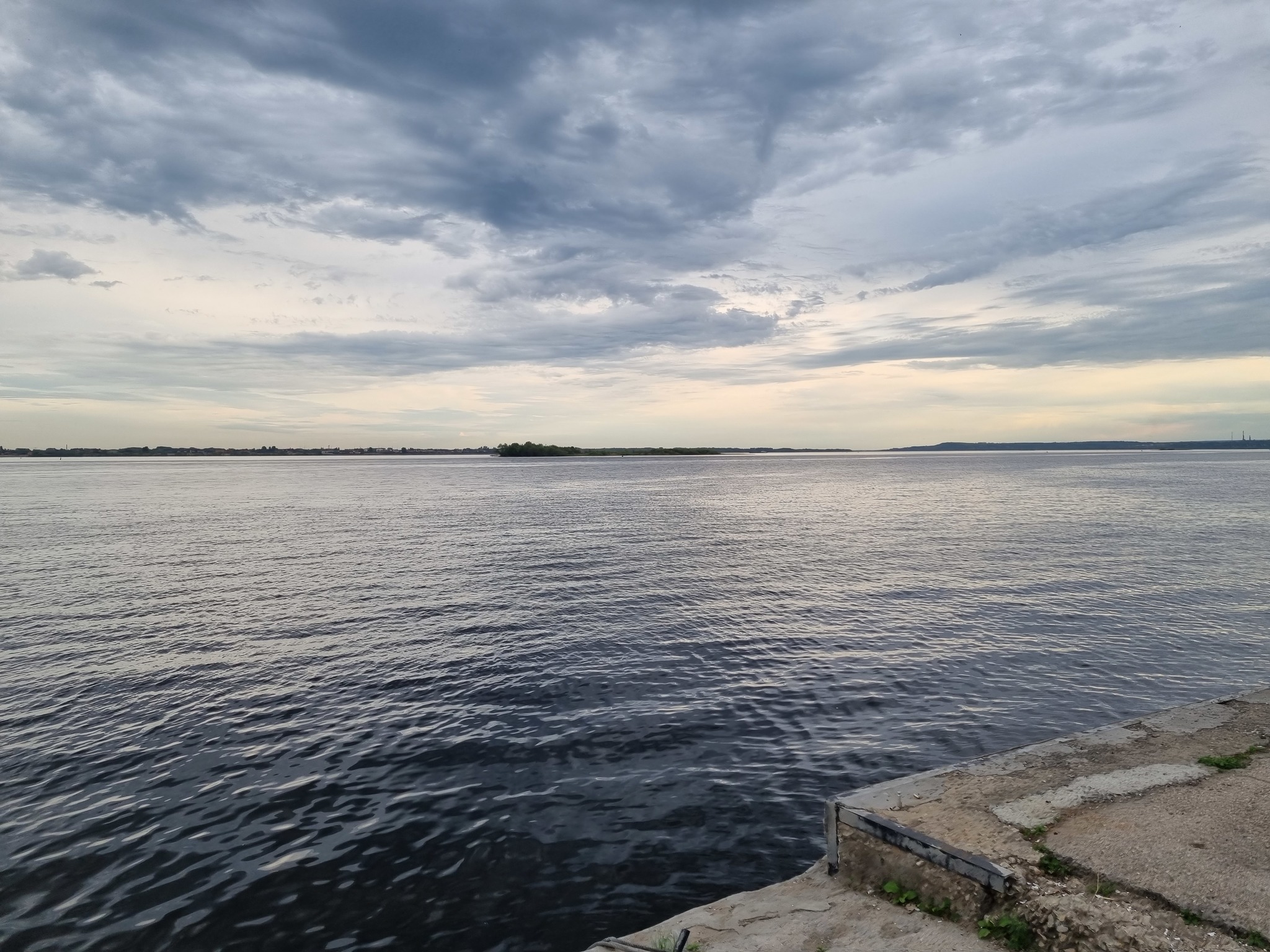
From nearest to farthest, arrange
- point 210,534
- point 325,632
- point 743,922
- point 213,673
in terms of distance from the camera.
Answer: point 743,922, point 213,673, point 325,632, point 210,534

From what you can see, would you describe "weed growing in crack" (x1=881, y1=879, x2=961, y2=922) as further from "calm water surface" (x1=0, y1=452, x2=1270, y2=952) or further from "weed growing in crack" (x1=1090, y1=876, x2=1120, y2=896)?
"calm water surface" (x1=0, y1=452, x2=1270, y2=952)

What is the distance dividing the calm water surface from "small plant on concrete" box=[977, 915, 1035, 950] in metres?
3.93

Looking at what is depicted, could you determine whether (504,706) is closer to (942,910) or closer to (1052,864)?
(942,910)

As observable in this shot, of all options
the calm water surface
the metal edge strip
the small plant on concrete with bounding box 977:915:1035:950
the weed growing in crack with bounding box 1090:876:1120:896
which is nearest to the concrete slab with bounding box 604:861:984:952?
the small plant on concrete with bounding box 977:915:1035:950

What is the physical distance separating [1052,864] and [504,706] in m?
12.7

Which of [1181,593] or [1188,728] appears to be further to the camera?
[1181,593]

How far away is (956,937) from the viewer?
706 centimetres

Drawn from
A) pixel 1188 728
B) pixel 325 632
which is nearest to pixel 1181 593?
pixel 1188 728

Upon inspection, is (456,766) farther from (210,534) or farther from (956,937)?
(210,534)

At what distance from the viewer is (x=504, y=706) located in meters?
17.3

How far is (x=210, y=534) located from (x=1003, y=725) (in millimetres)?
54089

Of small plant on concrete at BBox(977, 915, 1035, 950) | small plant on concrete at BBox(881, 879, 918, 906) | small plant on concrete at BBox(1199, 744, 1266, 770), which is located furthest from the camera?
small plant on concrete at BBox(1199, 744, 1266, 770)

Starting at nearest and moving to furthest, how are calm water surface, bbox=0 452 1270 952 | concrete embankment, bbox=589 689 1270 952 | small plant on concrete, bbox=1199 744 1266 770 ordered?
concrete embankment, bbox=589 689 1270 952 < small plant on concrete, bbox=1199 744 1266 770 < calm water surface, bbox=0 452 1270 952

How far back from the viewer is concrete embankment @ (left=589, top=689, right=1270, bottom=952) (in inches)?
263
